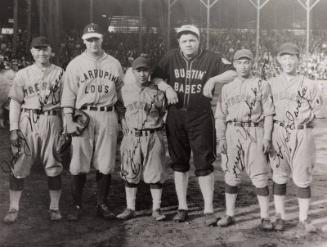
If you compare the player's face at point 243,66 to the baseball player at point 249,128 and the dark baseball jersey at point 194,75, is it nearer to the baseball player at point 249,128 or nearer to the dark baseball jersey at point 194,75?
the baseball player at point 249,128

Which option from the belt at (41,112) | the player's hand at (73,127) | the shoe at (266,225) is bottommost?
the shoe at (266,225)

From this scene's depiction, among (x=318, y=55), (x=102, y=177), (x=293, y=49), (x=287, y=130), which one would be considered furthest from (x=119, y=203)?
(x=318, y=55)

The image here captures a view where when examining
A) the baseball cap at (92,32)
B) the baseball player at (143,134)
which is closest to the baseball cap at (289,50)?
the baseball player at (143,134)

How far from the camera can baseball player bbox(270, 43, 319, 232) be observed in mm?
4332

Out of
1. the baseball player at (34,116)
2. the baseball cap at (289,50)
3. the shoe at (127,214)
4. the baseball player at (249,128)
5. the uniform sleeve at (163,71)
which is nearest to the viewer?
the baseball cap at (289,50)

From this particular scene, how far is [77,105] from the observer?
469cm

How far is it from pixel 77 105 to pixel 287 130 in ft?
6.45

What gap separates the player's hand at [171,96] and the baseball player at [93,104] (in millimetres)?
522

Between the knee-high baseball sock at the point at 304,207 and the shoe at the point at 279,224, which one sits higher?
the knee-high baseball sock at the point at 304,207

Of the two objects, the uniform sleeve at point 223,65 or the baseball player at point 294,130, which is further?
the uniform sleeve at point 223,65

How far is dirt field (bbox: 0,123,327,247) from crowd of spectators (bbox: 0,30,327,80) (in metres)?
7.38

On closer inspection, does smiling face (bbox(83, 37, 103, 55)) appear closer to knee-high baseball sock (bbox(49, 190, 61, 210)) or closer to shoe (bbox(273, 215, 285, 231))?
knee-high baseball sock (bbox(49, 190, 61, 210))

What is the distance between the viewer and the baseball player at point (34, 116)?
15.0 feet

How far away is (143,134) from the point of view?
475cm
